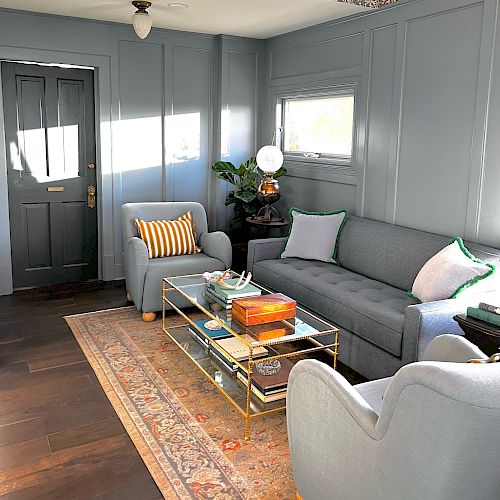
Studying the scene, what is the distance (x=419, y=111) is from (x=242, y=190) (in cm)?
193

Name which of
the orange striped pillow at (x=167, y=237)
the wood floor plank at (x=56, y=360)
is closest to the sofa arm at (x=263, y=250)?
the orange striped pillow at (x=167, y=237)

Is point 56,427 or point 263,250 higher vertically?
point 263,250

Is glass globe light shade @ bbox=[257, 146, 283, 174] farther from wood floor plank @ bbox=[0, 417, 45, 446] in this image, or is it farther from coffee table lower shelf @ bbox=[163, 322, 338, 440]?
wood floor plank @ bbox=[0, 417, 45, 446]

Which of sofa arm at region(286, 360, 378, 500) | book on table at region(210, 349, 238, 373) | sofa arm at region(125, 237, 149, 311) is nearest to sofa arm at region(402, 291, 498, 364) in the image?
book on table at region(210, 349, 238, 373)

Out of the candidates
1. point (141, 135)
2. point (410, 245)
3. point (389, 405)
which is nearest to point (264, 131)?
point (141, 135)

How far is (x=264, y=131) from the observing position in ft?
18.6

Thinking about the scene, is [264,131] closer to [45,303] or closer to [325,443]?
[45,303]

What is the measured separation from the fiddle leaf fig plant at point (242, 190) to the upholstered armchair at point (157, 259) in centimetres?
52

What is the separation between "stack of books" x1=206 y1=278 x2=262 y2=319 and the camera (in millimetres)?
3263

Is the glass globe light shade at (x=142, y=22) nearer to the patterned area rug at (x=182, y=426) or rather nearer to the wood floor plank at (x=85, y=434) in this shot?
the patterned area rug at (x=182, y=426)

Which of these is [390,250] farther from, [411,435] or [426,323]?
[411,435]

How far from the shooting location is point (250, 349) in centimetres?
261

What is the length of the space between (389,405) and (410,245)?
2.31 metres

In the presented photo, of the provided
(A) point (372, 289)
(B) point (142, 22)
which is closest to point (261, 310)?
(A) point (372, 289)
